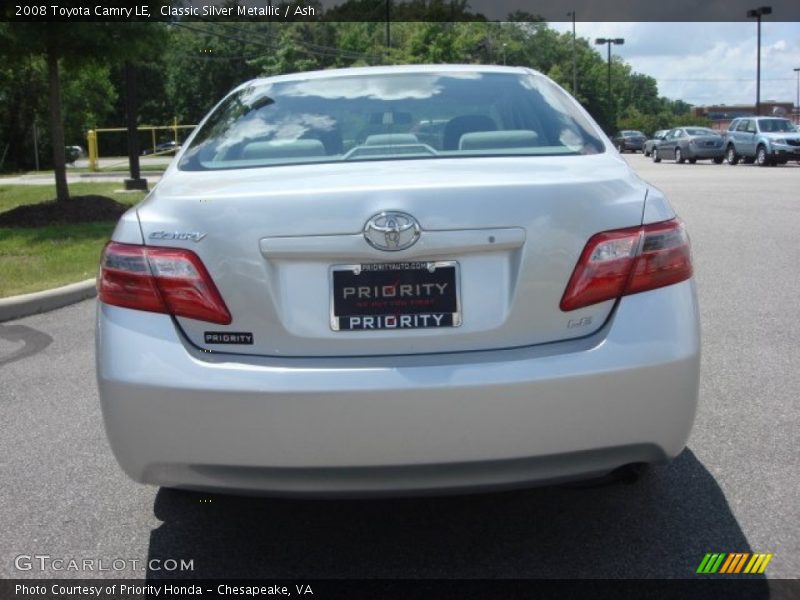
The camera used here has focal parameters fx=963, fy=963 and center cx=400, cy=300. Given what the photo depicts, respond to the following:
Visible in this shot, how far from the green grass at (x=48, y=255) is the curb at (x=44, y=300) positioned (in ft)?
0.69

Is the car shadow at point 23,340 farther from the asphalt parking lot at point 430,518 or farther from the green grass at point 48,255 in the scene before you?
the asphalt parking lot at point 430,518

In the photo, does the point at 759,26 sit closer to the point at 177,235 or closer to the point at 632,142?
the point at 632,142

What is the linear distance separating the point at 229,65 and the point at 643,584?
82.1m

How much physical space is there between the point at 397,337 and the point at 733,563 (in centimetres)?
142

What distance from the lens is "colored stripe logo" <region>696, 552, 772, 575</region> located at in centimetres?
318

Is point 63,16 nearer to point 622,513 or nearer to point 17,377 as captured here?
point 17,377

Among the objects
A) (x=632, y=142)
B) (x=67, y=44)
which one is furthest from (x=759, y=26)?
(x=67, y=44)

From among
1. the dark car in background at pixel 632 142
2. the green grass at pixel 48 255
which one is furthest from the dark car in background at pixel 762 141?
the green grass at pixel 48 255

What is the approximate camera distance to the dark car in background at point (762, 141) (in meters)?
31.4

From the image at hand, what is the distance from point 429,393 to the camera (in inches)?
108

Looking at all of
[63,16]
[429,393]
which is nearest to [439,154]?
[429,393]

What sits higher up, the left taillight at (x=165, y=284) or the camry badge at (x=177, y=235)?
the camry badge at (x=177, y=235)

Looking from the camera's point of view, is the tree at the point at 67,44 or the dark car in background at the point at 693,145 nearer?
the tree at the point at 67,44

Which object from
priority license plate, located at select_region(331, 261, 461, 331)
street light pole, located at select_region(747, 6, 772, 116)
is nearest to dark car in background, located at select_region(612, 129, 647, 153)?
street light pole, located at select_region(747, 6, 772, 116)
